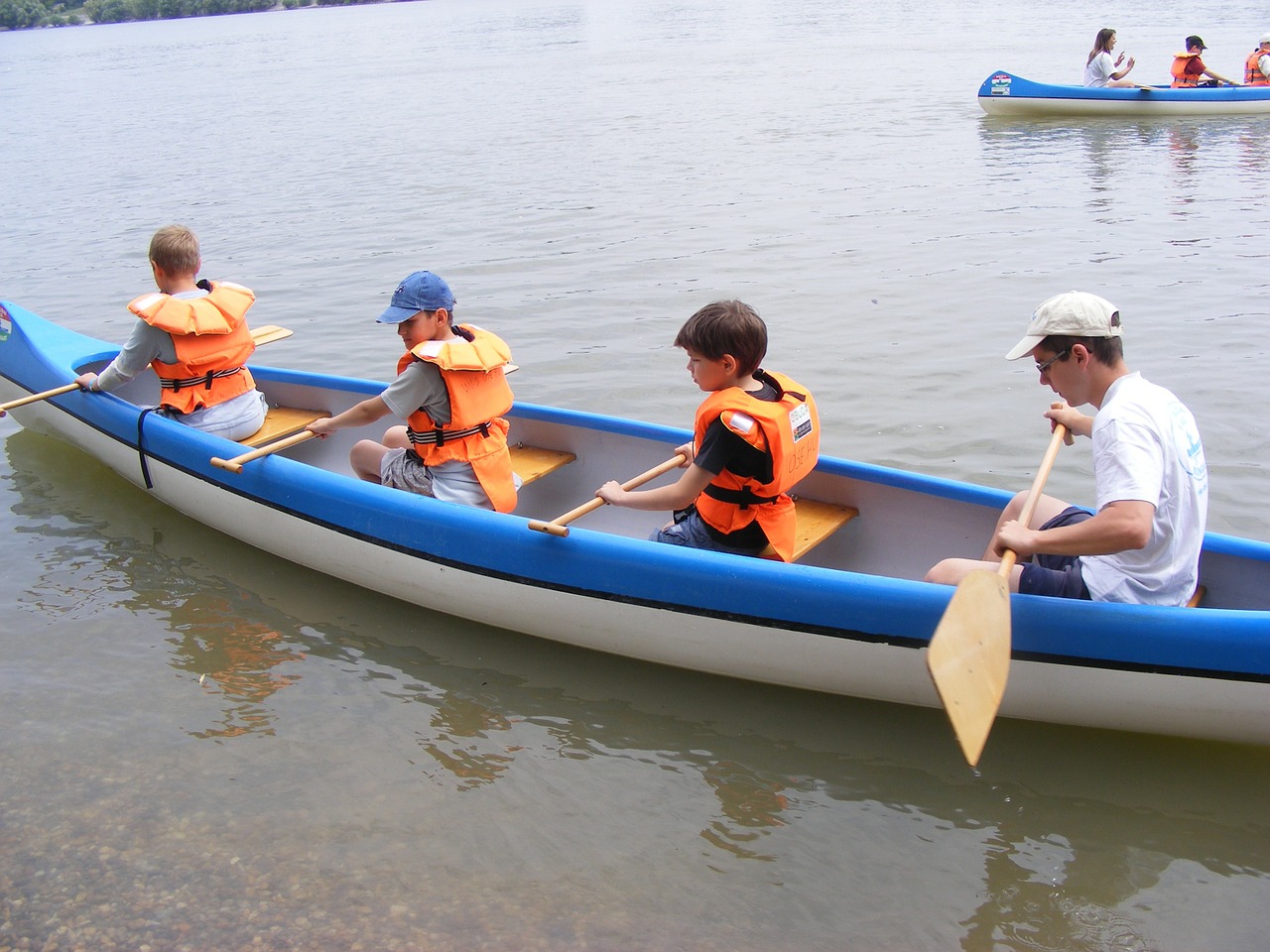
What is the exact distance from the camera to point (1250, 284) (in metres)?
7.99

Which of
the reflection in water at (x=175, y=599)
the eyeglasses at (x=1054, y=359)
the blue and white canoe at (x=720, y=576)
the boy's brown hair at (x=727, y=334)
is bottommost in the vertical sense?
the reflection in water at (x=175, y=599)

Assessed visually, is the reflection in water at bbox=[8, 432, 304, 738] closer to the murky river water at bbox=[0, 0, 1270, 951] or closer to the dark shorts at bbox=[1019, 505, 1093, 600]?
the murky river water at bbox=[0, 0, 1270, 951]

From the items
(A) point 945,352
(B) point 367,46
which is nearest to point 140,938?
(A) point 945,352

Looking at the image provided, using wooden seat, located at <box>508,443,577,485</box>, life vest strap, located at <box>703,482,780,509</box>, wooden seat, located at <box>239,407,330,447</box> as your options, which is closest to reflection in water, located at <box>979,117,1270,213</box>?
wooden seat, located at <box>508,443,577,485</box>

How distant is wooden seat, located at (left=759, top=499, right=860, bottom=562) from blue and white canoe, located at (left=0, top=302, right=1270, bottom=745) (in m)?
0.02

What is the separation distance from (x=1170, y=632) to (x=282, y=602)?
11.1 feet

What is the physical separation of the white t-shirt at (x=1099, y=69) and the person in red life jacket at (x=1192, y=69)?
777mm

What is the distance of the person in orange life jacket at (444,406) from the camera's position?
13.8 feet

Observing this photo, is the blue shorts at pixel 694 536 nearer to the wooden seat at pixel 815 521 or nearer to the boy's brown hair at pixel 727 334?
the wooden seat at pixel 815 521

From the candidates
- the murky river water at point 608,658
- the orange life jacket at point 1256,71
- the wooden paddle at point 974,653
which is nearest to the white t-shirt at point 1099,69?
the murky river water at point 608,658

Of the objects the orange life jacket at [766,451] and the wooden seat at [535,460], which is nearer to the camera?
the orange life jacket at [766,451]

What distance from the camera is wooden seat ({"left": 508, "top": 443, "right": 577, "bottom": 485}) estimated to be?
501 cm

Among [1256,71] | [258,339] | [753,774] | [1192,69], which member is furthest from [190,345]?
[1256,71]

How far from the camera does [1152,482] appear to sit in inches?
114
